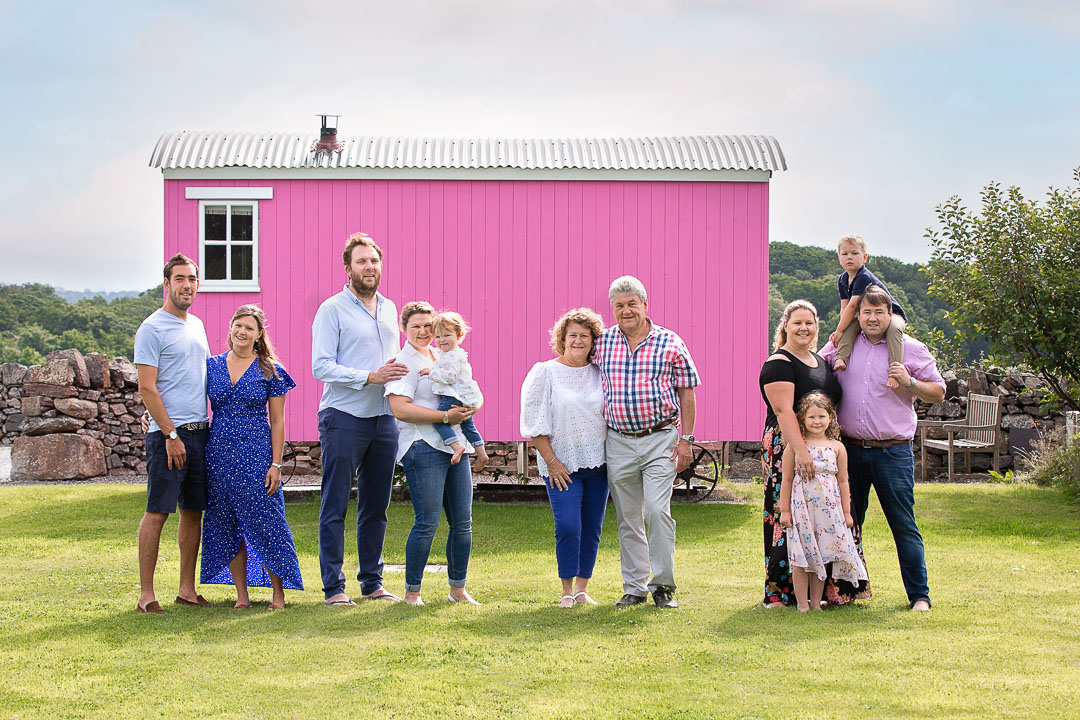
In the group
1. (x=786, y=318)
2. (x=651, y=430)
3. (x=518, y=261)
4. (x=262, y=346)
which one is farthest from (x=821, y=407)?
(x=518, y=261)

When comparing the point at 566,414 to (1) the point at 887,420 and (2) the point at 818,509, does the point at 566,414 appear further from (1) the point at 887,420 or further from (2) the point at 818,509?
(1) the point at 887,420

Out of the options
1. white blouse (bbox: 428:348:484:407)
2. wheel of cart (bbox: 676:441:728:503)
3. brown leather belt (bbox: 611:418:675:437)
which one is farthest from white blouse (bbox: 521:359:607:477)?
wheel of cart (bbox: 676:441:728:503)

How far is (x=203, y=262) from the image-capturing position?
11.0 m

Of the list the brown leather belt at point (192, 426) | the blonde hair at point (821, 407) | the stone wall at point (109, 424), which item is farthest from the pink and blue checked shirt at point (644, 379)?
the stone wall at point (109, 424)

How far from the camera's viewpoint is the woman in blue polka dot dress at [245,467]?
5.35 meters

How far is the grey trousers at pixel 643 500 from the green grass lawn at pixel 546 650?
0.21 metres

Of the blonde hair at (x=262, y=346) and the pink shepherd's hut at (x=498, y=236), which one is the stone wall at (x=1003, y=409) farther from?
the blonde hair at (x=262, y=346)

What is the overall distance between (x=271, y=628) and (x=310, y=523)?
4.80 m

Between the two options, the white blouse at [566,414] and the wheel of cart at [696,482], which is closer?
the white blouse at [566,414]

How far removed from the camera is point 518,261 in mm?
11250

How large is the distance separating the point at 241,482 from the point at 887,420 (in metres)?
3.21

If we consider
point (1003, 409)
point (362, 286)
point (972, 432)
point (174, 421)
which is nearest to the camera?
point (174, 421)

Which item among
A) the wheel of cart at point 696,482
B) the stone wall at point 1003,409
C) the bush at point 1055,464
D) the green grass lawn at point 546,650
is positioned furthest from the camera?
the stone wall at point 1003,409

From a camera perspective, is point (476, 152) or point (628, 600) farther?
point (476, 152)
